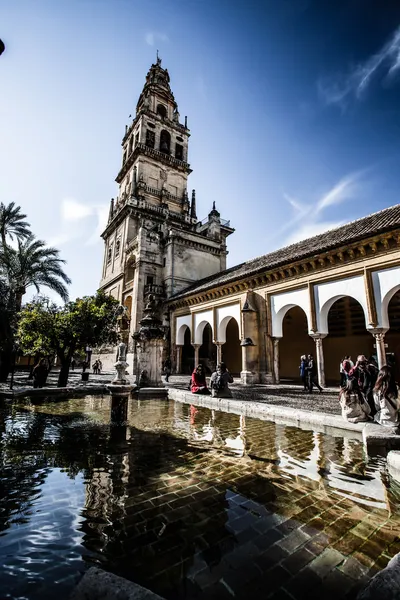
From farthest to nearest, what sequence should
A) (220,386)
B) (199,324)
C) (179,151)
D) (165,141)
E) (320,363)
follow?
(179,151)
(165,141)
(199,324)
(320,363)
(220,386)

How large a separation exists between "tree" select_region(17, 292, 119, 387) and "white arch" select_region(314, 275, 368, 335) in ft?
33.0

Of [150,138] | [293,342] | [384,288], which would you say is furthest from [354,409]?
[150,138]

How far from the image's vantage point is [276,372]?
1540 centimetres

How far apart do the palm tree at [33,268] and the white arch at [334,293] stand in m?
16.6

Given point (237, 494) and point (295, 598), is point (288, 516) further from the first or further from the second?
point (295, 598)

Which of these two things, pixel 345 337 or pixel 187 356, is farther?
pixel 187 356

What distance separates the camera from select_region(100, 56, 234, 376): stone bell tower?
26281 millimetres

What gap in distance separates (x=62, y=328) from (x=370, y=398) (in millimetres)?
11325

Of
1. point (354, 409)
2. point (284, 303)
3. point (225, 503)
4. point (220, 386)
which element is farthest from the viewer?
point (284, 303)

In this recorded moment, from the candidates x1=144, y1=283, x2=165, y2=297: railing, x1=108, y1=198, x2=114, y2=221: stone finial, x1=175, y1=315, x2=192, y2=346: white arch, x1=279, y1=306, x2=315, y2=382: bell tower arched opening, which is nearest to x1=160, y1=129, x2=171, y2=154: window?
x1=108, y1=198, x2=114, y2=221: stone finial

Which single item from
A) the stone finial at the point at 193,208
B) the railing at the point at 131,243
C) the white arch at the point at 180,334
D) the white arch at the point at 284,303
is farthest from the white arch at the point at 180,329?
the stone finial at the point at 193,208

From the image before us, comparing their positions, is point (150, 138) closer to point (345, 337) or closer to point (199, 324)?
point (199, 324)

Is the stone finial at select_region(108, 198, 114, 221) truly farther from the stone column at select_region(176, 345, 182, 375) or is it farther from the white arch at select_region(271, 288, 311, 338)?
the white arch at select_region(271, 288, 311, 338)

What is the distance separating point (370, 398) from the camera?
6.50m
